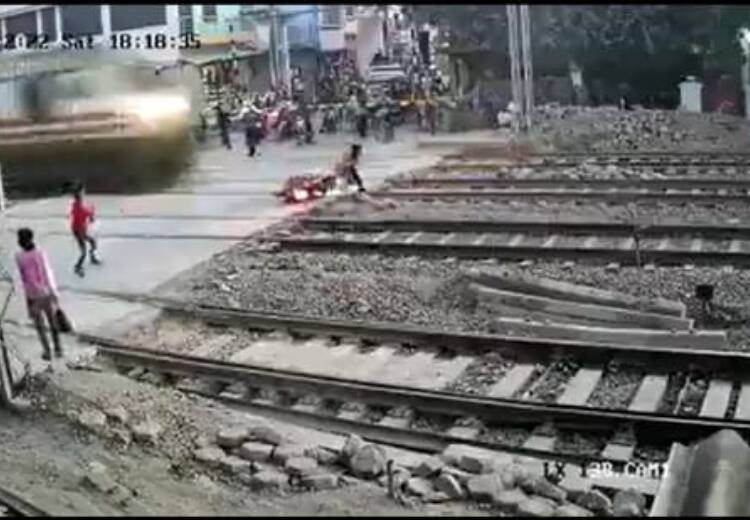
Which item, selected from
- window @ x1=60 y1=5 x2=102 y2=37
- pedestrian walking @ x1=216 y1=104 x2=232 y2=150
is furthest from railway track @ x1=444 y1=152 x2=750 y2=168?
window @ x1=60 y1=5 x2=102 y2=37

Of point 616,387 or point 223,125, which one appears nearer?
point 616,387

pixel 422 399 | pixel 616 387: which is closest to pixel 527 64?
pixel 616 387

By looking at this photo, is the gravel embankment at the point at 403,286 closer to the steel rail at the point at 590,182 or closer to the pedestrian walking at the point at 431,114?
the steel rail at the point at 590,182

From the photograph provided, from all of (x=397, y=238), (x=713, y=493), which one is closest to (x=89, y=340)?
(x=397, y=238)

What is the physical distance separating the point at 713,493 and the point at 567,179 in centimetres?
1276

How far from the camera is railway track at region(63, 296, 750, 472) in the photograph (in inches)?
284

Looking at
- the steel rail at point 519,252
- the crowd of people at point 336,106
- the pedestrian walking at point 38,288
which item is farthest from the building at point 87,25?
the crowd of people at point 336,106

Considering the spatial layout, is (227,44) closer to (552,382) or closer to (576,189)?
(576,189)

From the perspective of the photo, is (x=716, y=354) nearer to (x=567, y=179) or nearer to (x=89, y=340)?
(x=89, y=340)

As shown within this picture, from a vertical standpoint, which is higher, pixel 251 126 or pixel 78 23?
pixel 78 23

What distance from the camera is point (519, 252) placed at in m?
12.6

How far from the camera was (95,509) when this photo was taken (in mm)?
5953

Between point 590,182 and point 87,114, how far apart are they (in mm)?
8646

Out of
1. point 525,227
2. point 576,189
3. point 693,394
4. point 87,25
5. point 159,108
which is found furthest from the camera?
point 576,189
